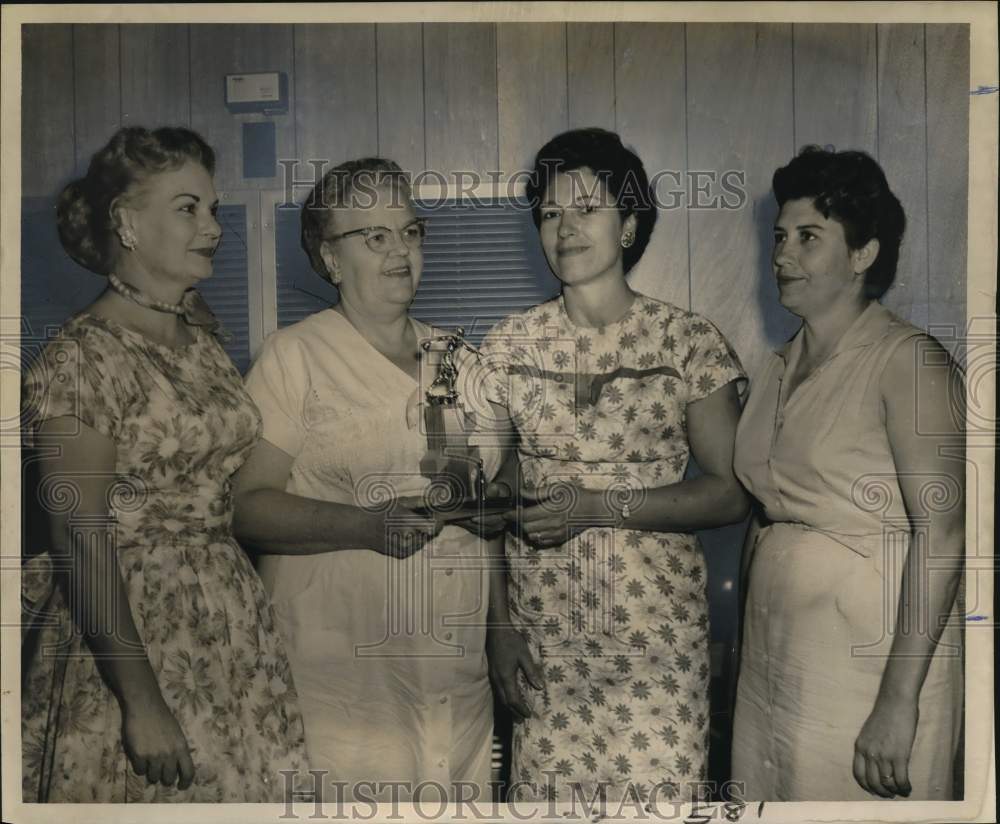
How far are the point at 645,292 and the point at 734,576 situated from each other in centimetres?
56

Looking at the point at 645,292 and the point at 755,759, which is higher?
the point at 645,292

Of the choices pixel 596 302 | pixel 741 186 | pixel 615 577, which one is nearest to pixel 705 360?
pixel 596 302

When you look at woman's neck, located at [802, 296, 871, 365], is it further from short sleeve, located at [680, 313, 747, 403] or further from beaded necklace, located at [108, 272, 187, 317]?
beaded necklace, located at [108, 272, 187, 317]

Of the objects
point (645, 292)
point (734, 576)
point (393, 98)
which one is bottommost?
point (734, 576)

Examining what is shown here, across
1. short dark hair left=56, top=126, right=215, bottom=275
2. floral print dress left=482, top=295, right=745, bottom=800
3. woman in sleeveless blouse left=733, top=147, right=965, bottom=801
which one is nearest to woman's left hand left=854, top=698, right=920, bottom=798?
woman in sleeveless blouse left=733, top=147, right=965, bottom=801

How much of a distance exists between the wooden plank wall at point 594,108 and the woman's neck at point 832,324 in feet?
0.19

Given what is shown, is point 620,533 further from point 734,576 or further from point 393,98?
point 393,98

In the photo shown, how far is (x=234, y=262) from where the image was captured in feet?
7.16

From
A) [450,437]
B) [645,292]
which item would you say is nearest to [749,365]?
[645,292]

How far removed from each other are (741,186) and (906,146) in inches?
12.9

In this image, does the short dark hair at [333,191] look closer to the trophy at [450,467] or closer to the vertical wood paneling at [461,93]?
the vertical wood paneling at [461,93]

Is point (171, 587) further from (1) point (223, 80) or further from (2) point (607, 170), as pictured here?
(2) point (607, 170)

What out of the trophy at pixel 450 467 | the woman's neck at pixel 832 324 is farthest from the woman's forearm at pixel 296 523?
the woman's neck at pixel 832 324

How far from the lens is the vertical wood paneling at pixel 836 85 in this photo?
220 cm
